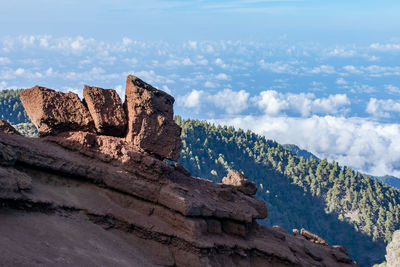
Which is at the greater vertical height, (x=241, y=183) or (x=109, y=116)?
(x=109, y=116)

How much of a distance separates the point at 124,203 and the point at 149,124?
218 inches

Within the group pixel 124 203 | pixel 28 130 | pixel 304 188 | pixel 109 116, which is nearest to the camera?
pixel 124 203

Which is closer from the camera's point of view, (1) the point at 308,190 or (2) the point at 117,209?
(2) the point at 117,209

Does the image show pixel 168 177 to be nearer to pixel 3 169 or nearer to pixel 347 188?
Result: pixel 3 169

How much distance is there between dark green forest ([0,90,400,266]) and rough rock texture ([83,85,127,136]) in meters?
125

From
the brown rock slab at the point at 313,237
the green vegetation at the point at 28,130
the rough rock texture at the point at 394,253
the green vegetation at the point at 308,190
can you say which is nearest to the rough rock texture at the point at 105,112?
the brown rock slab at the point at 313,237

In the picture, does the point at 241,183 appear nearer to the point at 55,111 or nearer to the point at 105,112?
the point at 105,112

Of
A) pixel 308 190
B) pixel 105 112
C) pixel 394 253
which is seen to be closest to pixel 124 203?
pixel 105 112

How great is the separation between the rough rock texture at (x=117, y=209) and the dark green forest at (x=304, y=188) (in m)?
122

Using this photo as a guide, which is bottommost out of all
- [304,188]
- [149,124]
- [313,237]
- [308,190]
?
[313,237]

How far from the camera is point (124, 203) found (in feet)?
82.4

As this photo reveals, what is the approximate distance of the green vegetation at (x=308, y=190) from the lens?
158713 mm

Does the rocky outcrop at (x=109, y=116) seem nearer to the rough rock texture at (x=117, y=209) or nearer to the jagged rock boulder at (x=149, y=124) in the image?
the jagged rock boulder at (x=149, y=124)

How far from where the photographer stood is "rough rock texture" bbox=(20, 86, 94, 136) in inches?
1064
